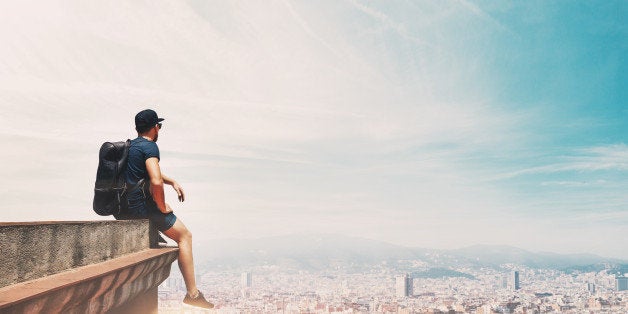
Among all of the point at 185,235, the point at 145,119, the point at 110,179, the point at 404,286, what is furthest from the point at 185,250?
the point at 404,286

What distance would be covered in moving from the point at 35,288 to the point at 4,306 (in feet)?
1.50

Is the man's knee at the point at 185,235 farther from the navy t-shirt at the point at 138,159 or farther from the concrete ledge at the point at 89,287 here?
the navy t-shirt at the point at 138,159

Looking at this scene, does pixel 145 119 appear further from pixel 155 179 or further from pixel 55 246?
pixel 55 246

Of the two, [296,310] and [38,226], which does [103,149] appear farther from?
[296,310]

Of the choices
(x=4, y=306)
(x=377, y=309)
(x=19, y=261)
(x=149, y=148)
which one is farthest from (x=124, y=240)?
(x=377, y=309)

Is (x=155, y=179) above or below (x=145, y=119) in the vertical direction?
below

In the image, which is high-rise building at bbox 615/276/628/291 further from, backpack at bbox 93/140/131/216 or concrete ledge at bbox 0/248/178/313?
concrete ledge at bbox 0/248/178/313

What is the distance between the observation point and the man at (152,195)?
15.1 ft

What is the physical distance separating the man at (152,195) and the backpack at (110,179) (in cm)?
7

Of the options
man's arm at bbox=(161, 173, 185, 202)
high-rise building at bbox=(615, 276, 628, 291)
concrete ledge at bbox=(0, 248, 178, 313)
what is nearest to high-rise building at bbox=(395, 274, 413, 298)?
high-rise building at bbox=(615, 276, 628, 291)

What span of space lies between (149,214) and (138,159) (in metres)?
0.58

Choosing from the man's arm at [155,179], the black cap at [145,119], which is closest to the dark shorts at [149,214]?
the man's arm at [155,179]

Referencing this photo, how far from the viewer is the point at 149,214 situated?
4863 millimetres

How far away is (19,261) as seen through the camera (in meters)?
2.52
